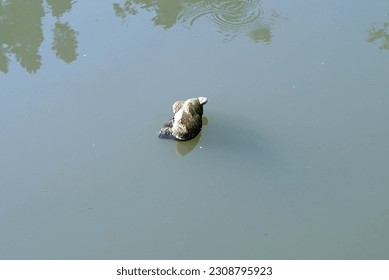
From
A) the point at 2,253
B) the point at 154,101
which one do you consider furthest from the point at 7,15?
the point at 2,253

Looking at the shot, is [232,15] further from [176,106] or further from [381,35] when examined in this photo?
[176,106]

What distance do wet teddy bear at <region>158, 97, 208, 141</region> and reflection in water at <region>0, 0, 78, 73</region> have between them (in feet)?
5.99

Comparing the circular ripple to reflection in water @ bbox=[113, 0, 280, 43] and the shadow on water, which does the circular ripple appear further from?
the shadow on water

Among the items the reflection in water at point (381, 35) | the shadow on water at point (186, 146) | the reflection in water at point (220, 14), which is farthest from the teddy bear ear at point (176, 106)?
the reflection in water at point (381, 35)

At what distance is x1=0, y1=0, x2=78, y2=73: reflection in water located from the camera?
6688mm

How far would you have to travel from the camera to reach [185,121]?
5.32 m

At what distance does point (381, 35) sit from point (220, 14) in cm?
200

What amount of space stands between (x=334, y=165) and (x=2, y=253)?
10.2 ft

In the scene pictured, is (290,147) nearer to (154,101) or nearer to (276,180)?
(276,180)

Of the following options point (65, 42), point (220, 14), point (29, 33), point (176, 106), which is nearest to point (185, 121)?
point (176, 106)

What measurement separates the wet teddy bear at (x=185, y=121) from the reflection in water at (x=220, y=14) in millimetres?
1541

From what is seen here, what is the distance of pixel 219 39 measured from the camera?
6.64 meters

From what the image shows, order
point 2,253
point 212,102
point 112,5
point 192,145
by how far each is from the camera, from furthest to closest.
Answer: point 112,5, point 212,102, point 192,145, point 2,253

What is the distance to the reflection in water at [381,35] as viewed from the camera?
647cm
